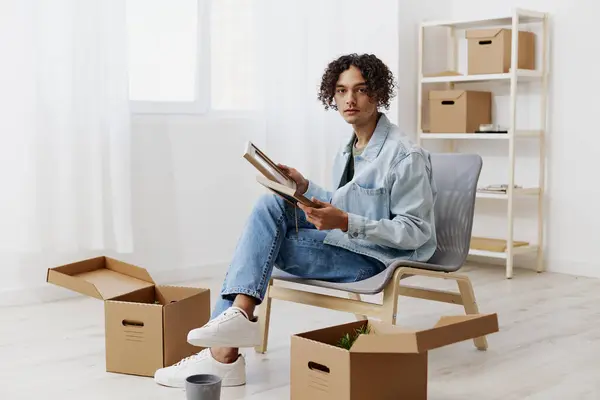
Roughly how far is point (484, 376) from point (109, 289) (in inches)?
45.5

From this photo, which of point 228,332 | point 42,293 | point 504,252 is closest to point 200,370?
point 228,332

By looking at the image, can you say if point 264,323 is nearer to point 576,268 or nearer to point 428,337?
point 428,337

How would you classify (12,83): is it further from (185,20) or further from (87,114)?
(185,20)

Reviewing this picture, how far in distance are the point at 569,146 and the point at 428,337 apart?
2.84 m

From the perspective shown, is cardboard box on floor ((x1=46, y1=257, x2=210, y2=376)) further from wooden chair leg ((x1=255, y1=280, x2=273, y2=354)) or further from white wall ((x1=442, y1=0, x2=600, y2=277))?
white wall ((x1=442, y1=0, x2=600, y2=277))

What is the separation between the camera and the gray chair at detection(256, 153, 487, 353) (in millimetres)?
2479

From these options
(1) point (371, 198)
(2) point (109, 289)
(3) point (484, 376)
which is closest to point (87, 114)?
(2) point (109, 289)

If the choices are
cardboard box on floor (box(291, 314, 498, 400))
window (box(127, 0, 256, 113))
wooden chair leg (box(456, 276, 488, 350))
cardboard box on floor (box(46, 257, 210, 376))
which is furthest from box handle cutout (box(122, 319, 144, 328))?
window (box(127, 0, 256, 113))

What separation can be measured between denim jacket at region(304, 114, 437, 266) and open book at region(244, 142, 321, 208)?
0.55 ft

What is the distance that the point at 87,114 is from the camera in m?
3.66

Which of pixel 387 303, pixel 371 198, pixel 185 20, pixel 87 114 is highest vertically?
pixel 185 20

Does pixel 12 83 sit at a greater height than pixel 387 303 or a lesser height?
greater

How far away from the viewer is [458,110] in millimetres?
4449

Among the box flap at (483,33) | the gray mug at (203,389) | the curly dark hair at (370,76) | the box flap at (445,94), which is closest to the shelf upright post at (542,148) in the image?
the box flap at (483,33)
